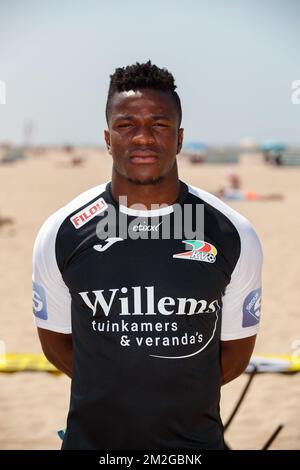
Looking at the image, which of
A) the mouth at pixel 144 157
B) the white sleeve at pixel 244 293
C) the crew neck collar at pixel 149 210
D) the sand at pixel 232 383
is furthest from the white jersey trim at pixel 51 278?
the sand at pixel 232 383

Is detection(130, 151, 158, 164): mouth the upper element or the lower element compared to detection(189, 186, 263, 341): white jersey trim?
upper

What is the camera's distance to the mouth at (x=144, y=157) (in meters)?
1.65

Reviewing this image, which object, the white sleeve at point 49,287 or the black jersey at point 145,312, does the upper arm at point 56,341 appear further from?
the black jersey at point 145,312

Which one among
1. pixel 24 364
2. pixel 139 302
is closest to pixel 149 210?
pixel 139 302

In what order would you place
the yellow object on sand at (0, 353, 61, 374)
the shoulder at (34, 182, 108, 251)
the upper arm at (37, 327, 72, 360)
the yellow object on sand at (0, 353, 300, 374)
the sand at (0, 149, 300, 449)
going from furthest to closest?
the sand at (0, 149, 300, 449), the yellow object on sand at (0, 353, 61, 374), the yellow object on sand at (0, 353, 300, 374), the upper arm at (37, 327, 72, 360), the shoulder at (34, 182, 108, 251)

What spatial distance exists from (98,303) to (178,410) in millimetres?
431

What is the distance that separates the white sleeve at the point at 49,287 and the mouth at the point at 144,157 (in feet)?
1.18

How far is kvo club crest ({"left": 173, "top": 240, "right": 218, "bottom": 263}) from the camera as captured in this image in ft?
5.69

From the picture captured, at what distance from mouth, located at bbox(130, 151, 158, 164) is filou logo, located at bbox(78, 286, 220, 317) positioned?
1.33 ft

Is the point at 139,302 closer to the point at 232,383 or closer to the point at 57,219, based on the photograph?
the point at 57,219

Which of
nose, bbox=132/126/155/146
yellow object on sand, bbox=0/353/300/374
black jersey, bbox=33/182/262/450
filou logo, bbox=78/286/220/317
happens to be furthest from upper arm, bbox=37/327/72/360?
yellow object on sand, bbox=0/353/300/374

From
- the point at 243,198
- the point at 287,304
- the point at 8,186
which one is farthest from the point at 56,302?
the point at 8,186

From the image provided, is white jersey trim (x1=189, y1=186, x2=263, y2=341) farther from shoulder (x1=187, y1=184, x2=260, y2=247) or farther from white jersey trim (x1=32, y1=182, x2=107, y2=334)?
white jersey trim (x1=32, y1=182, x2=107, y2=334)

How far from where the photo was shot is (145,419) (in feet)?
5.53
